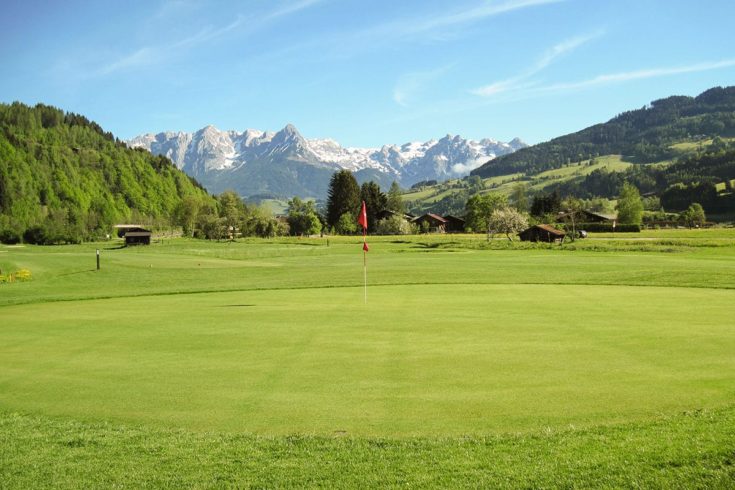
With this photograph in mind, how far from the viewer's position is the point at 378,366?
12500 mm

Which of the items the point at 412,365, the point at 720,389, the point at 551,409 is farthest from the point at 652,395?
the point at 412,365

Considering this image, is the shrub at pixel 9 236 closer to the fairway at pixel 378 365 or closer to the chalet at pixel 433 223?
the chalet at pixel 433 223

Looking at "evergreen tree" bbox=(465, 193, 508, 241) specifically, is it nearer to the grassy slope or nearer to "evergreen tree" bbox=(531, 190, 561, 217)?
"evergreen tree" bbox=(531, 190, 561, 217)

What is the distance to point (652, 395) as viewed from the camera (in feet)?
32.6

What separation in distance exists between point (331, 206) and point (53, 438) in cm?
15884

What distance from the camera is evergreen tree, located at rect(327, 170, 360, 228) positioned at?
16450 centimetres

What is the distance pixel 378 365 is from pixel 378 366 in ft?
0.28

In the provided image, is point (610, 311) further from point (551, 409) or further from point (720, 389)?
point (551, 409)

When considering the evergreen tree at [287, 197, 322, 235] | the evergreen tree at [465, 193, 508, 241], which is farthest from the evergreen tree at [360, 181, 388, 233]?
the evergreen tree at [465, 193, 508, 241]

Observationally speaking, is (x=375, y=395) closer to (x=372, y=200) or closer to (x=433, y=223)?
(x=372, y=200)

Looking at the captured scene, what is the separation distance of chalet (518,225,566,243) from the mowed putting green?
84.1 m

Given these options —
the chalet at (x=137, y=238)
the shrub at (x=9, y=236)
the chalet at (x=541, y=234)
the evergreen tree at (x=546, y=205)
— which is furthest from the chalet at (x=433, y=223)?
the shrub at (x=9, y=236)

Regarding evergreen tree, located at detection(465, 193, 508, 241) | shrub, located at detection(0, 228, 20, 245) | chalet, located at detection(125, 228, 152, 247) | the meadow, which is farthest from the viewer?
evergreen tree, located at detection(465, 193, 508, 241)

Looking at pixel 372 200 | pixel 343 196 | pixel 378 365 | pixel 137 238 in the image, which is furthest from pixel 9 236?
pixel 378 365
